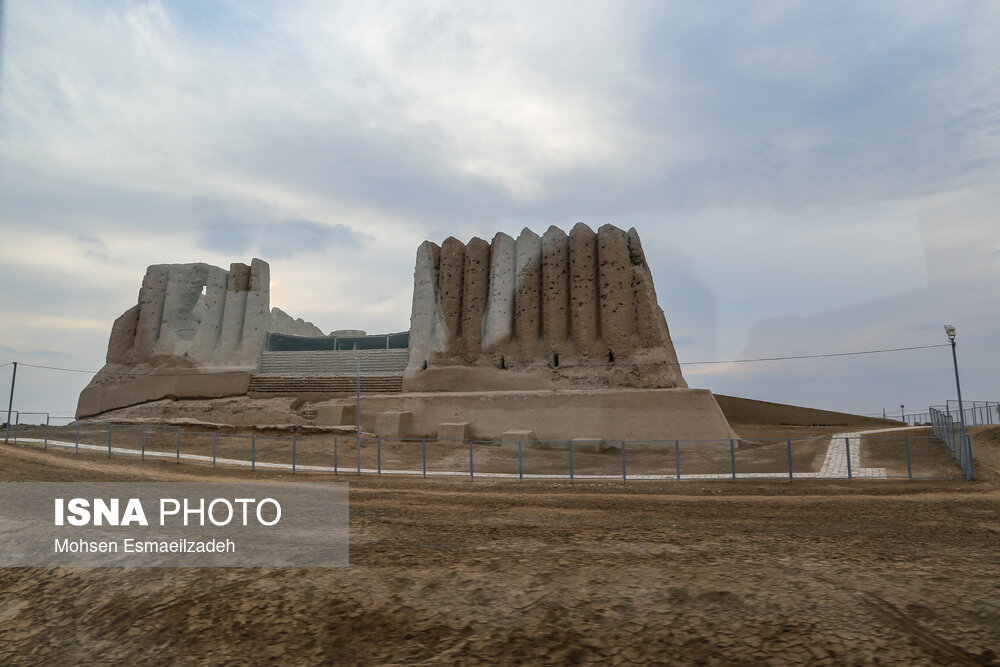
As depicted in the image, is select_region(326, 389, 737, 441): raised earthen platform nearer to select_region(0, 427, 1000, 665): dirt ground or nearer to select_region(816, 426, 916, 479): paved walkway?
select_region(816, 426, 916, 479): paved walkway

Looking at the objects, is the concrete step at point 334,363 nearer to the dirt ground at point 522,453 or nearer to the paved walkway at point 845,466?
the dirt ground at point 522,453

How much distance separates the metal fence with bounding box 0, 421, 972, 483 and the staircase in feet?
21.2

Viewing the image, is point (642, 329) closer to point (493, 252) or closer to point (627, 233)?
point (627, 233)

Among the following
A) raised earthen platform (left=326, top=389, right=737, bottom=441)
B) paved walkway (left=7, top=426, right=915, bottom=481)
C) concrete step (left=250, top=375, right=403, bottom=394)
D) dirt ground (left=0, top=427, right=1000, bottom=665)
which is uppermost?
concrete step (left=250, top=375, right=403, bottom=394)

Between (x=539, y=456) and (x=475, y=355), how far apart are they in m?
8.69

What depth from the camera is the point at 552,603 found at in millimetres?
5121

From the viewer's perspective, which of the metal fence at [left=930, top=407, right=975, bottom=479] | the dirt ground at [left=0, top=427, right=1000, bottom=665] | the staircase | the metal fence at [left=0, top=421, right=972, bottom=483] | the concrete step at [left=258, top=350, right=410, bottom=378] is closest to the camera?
the dirt ground at [left=0, top=427, right=1000, bottom=665]

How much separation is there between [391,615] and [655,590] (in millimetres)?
2303

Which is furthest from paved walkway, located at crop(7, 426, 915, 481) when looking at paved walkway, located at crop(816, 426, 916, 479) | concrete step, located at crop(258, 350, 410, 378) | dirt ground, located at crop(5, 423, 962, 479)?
concrete step, located at crop(258, 350, 410, 378)

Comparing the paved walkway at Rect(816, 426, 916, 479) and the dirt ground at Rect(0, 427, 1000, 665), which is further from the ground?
the paved walkway at Rect(816, 426, 916, 479)

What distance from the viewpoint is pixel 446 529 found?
Result: 28.3ft

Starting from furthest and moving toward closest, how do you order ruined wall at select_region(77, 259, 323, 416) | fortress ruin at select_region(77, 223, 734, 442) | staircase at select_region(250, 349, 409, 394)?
ruined wall at select_region(77, 259, 323, 416) < staircase at select_region(250, 349, 409, 394) < fortress ruin at select_region(77, 223, 734, 442)

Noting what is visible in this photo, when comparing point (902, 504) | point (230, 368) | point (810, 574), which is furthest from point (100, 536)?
point (230, 368)

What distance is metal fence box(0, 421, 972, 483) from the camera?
1753 cm
